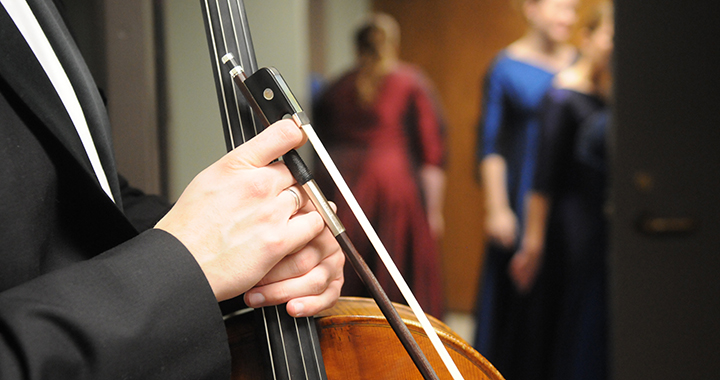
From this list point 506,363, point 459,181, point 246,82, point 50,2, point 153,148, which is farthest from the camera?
point 459,181

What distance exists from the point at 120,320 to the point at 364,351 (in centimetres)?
→ 25

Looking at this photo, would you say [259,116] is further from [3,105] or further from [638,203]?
[638,203]

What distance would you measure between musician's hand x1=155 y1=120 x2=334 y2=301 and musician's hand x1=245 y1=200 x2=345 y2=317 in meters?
0.02

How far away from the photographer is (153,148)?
106 centimetres

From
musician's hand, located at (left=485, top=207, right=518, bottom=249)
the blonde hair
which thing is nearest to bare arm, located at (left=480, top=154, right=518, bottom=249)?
musician's hand, located at (left=485, top=207, right=518, bottom=249)

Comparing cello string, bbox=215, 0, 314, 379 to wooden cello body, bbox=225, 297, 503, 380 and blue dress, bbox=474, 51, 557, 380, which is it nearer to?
wooden cello body, bbox=225, 297, 503, 380

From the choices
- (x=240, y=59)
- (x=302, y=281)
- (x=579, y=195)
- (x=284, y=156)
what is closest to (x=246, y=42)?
(x=240, y=59)

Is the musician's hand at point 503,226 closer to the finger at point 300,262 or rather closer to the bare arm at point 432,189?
the bare arm at point 432,189

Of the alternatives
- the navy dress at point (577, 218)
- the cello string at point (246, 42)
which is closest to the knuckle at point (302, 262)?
the cello string at point (246, 42)

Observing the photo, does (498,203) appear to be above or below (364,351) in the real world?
below

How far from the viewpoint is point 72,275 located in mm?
346

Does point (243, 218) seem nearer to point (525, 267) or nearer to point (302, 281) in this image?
point (302, 281)

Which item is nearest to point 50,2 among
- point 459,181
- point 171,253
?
point 171,253

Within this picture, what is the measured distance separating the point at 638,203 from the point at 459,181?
1193mm
